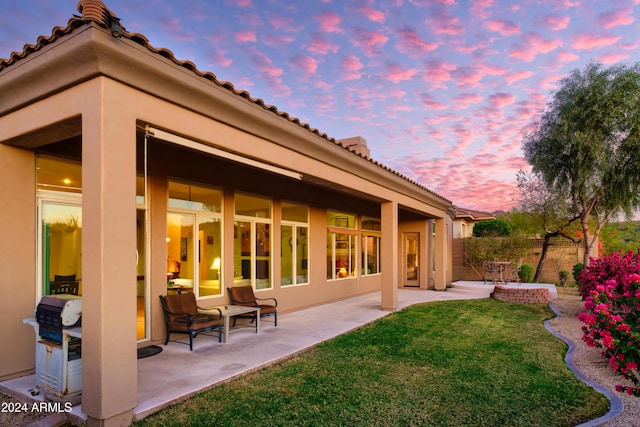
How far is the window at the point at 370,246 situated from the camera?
1410cm

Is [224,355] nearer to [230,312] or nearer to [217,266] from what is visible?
[230,312]

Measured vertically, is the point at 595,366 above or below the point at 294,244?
below

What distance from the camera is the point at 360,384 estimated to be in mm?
4910

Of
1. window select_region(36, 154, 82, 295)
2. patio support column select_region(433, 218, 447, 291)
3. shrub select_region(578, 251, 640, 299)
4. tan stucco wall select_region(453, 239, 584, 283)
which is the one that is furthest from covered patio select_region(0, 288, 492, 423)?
tan stucco wall select_region(453, 239, 584, 283)

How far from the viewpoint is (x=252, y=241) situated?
9.05 meters

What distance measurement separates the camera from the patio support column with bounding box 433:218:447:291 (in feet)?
51.9

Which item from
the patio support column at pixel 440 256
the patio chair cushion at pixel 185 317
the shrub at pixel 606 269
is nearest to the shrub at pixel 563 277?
the patio support column at pixel 440 256

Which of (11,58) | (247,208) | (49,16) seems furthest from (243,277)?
(49,16)

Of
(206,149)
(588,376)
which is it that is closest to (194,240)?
(206,149)

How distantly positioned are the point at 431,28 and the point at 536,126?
6.46 meters

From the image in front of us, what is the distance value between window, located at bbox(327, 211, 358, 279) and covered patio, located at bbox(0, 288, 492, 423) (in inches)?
76.6

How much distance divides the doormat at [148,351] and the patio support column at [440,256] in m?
12.0

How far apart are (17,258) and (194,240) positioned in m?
2.99

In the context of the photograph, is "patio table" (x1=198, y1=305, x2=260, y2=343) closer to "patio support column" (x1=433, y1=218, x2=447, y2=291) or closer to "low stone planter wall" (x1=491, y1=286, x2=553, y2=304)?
"low stone planter wall" (x1=491, y1=286, x2=553, y2=304)
